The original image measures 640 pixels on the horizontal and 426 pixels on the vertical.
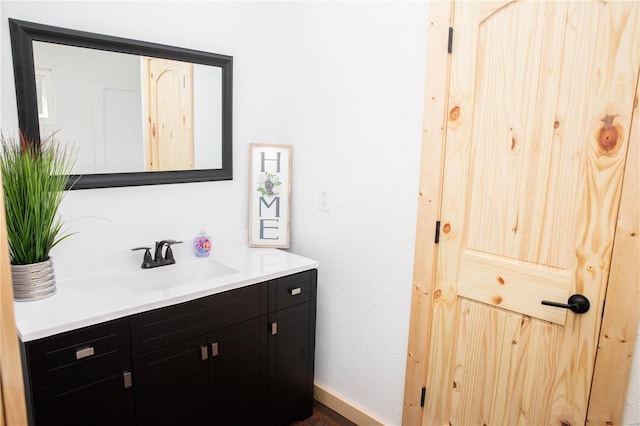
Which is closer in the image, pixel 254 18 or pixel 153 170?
pixel 153 170

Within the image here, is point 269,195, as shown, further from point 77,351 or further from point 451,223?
point 77,351

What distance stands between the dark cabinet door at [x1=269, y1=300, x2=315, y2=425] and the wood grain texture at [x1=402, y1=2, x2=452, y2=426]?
Result: 52 centimetres

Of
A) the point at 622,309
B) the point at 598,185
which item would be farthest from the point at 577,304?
the point at 598,185

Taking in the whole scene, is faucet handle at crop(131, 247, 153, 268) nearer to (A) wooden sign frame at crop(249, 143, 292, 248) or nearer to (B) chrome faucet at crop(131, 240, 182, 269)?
(B) chrome faucet at crop(131, 240, 182, 269)

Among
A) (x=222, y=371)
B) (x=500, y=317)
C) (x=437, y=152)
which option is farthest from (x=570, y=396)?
(x=222, y=371)

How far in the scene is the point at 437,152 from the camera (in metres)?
1.80

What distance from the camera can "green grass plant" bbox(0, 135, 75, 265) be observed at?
4.83ft

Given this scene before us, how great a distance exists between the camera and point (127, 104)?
6.25ft

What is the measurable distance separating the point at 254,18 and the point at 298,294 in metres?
1.49

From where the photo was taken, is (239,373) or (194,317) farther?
(239,373)

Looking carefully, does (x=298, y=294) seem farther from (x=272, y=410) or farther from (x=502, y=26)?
(x=502, y=26)

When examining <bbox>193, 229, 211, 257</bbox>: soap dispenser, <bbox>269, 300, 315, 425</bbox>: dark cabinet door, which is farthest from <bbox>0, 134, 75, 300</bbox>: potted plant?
<bbox>269, 300, 315, 425</bbox>: dark cabinet door

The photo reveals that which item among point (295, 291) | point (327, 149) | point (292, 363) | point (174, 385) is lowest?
point (292, 363)

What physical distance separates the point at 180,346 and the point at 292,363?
661mm
